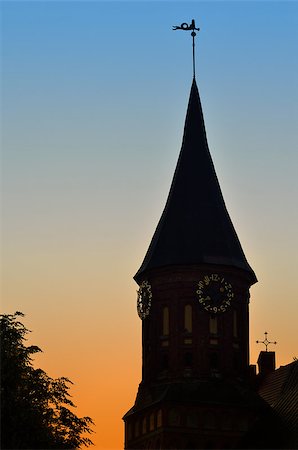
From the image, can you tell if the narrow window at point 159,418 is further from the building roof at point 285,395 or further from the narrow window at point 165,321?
the building roof at point 285,395

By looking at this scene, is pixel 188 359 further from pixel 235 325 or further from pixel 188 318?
pixel 235 325

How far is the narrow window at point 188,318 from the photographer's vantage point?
75875 mm

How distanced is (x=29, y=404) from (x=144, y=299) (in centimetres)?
1397

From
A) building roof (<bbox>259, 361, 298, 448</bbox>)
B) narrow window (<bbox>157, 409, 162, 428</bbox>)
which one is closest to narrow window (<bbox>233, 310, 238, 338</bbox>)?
building roof (<bbox>259, 361, 298, 448</bbox>)

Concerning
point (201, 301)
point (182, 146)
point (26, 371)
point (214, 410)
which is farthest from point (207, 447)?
point (182, 146)

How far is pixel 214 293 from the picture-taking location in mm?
76250

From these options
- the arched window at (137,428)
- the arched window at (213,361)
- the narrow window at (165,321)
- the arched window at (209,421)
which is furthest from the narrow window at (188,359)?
the arched window at (137,428)

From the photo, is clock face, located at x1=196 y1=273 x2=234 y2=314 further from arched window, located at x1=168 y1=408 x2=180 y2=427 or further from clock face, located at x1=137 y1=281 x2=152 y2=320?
arched window, located at x1=168 y1=408 x2=180 y2=427

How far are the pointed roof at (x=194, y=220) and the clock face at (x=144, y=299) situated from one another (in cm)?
74

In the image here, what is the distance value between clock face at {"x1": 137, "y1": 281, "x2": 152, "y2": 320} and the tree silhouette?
9822 mm

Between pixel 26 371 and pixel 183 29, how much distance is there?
82.4ft

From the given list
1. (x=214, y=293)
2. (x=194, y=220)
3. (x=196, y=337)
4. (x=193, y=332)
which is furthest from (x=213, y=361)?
(x=194, y=220)

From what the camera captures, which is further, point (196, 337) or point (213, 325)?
point (213, 325)

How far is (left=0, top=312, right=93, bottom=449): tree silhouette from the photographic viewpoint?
64500mm
